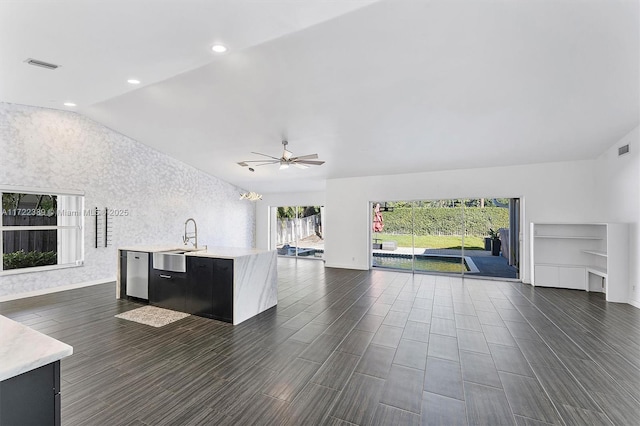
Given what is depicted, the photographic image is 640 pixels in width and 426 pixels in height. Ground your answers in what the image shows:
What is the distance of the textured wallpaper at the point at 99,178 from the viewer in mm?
5320

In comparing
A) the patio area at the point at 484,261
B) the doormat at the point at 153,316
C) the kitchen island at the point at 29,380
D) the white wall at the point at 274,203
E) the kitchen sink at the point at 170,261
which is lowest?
the doormat at the point at 153,316

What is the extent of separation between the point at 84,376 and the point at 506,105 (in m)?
6.02

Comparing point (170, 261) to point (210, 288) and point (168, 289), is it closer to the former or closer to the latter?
point (168, 289)

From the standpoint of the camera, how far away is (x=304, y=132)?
5.58 metres

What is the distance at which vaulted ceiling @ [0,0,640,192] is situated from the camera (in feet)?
9.09

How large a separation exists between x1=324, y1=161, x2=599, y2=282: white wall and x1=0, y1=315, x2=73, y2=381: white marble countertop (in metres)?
7.59

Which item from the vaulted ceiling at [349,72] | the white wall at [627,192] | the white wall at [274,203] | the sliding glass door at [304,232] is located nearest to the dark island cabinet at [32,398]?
the vaulted ceiling at [349,72]

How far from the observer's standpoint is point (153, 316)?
433 centimetres

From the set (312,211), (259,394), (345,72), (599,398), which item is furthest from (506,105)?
(312,211)

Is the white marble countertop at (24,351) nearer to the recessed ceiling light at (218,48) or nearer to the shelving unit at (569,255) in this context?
the recessed ceiling light at (218,48)

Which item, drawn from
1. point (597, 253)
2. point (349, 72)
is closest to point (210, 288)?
point (349, 72)

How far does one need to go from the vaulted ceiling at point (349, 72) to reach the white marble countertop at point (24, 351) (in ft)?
8.94

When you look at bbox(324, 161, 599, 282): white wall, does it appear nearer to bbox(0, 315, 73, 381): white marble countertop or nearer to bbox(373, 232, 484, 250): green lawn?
bbox(373, 232, 484, 250): green lawn

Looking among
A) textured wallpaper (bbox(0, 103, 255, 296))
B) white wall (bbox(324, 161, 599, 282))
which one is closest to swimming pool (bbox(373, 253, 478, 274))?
white wall (bbox(324, 161, 599, 282))
